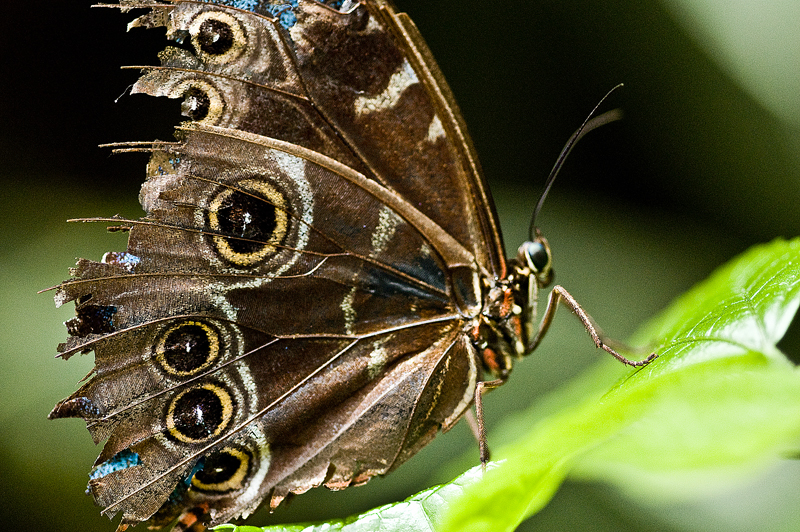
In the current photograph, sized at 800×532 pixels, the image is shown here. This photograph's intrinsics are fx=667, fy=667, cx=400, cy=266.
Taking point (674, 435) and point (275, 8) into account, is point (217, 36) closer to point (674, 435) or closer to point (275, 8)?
point (275, 8)

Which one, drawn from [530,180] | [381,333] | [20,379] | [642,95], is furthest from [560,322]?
[20,379]

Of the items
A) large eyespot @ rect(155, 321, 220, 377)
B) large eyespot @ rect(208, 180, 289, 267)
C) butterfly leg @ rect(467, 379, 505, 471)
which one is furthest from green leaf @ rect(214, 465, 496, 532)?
large eyespot @ rect(208, 180, 289, 267)

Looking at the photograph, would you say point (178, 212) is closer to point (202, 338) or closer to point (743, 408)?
point (202, 338)

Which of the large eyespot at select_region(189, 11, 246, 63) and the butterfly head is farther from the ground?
the large eyespot at select_region(189, 11, 246, 63)

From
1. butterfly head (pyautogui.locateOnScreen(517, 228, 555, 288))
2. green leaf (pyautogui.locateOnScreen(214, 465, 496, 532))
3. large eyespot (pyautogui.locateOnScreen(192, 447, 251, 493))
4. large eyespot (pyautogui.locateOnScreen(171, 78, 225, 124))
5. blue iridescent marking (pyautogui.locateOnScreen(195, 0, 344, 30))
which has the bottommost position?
green leaf (pyautogui.locateOnScreen(214, 465, 496, 532))

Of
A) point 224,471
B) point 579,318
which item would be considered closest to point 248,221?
point 224,471

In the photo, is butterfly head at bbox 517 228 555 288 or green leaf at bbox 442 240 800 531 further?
butterfly head at bbox 517 228 555 288

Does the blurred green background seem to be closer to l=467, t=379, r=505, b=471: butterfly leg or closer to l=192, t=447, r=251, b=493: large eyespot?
l=467, t=379, r=505, b=471: butterfly leg

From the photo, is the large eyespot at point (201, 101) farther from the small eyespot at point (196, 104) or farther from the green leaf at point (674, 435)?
the green leaf at point (674, 435)
